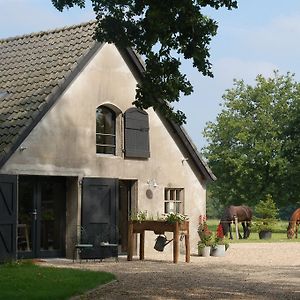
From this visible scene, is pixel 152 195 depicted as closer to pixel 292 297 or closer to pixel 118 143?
pixel 118 143

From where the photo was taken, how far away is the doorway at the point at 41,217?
1956cm

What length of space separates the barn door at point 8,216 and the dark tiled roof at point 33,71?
2.22 feet

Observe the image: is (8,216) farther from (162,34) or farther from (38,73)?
(162,34)

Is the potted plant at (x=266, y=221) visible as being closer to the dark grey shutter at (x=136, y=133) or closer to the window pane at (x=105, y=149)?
the dark grey shutter at (x=136, y=133)

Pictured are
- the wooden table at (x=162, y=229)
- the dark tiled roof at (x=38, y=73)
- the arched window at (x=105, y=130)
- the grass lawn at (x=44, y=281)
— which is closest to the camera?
the grass lawn at (x=44, y=281)

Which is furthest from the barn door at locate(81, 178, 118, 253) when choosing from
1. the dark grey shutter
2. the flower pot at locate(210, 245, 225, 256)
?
the flower pot at locate(210, 245, 225, 256)

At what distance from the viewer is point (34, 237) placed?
1964 cm

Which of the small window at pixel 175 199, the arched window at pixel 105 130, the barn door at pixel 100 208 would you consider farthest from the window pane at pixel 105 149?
the small window at pixel 175 199

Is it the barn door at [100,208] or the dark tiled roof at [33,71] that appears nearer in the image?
the dark tiled roof at [33,71]

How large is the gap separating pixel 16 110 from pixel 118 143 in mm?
3325

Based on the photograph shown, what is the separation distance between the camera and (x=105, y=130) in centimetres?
2147

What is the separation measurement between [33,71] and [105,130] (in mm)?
2572

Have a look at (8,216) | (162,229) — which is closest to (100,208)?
(162,229)

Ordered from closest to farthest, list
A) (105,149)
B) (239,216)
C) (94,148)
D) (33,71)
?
1. (94,148)
2. (33,71)
3. (105,149)
4. (239,216)
